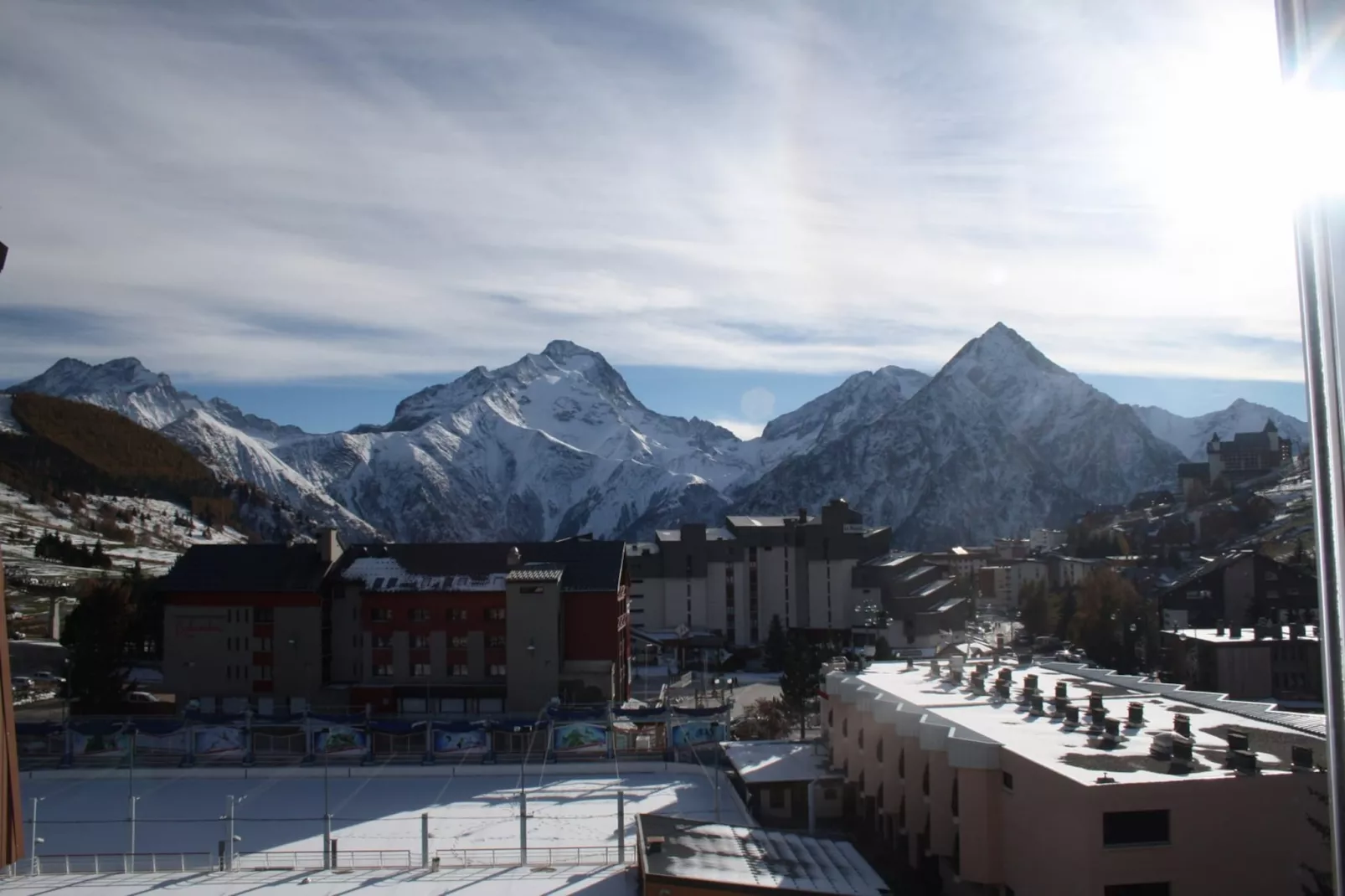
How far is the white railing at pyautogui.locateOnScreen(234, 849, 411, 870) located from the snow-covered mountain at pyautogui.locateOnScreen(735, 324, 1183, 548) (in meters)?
108

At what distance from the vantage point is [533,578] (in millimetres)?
24953

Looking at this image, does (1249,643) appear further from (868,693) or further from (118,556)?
(118,556)

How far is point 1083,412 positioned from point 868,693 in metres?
143

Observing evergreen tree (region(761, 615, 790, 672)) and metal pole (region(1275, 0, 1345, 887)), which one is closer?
metal pole (region(1275, 0, 1345, 887))

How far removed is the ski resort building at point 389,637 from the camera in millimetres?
24781

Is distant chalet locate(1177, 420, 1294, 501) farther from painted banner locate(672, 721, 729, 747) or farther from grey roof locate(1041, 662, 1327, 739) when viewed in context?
painted banner locate(672, 721, 729, 747)

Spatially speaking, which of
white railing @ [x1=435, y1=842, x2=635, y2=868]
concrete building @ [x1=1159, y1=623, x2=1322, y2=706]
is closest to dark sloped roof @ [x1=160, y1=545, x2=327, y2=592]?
white railing @ [x1=435, y1=842, x2=635, y2=868]

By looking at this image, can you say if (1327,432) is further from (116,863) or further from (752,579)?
(752,579)

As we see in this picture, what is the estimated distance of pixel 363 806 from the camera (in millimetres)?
17672

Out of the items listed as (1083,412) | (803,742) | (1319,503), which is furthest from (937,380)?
(1319,503)

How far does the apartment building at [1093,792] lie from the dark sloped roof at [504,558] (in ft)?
38.5

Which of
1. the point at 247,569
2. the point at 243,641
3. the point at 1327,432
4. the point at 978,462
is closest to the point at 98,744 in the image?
the point at 243,641

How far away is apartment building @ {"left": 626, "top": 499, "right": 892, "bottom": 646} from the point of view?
145 feet

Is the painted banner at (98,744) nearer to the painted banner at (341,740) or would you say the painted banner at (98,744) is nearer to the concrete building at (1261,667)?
the painted banner at (341,740)
